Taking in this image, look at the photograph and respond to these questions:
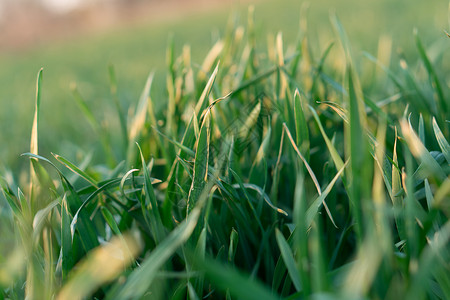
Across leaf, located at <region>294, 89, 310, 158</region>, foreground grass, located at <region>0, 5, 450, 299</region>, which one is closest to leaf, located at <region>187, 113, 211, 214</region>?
foreground grass, located at <region>0, 5, 450, 299</region>

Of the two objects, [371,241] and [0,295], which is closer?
[371,241]

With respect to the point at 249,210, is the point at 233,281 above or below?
above

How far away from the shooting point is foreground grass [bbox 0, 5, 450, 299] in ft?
0.96

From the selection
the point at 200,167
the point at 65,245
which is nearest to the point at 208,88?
the point at 200,167

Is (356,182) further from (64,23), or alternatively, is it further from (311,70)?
(64,23)

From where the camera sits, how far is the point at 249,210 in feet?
1.76

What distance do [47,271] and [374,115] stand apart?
55 cm

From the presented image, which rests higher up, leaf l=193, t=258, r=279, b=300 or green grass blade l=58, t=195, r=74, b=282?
leaf l=193, t=258, r=279, b=300

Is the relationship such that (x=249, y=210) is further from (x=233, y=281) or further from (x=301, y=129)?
(x=233, y=281)

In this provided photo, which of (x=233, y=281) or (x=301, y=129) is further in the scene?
(x=301, y=129)

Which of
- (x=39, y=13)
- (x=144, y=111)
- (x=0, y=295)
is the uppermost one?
(x=39, y=13)

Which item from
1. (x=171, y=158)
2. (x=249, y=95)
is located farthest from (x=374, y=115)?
(x=171, y=158)

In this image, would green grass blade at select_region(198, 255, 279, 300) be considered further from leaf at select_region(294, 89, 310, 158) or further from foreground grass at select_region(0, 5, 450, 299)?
leaf at select_region(294, 89, 310, 158)

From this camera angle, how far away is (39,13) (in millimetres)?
22250
